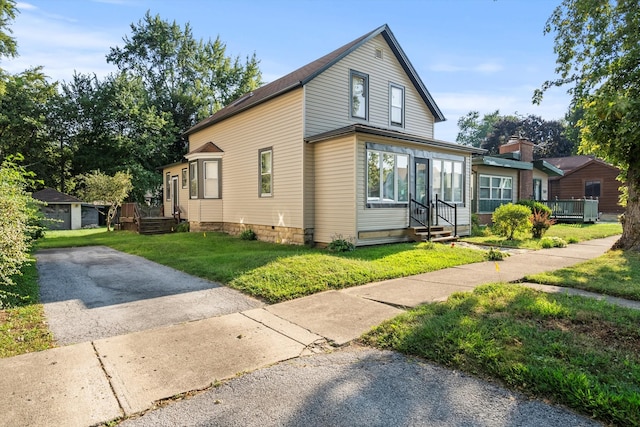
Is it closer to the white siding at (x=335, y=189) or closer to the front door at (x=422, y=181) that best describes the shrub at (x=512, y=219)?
the front door at (x=422, y=181)

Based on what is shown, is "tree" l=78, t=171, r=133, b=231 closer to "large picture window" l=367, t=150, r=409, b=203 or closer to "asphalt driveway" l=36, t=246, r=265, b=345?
"asphalt driveway" l=36, t=246, r=265, b=345

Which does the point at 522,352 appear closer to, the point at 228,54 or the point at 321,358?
the point at 321,358

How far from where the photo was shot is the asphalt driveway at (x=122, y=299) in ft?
15.4

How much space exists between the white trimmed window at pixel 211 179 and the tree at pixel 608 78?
12.6 meters

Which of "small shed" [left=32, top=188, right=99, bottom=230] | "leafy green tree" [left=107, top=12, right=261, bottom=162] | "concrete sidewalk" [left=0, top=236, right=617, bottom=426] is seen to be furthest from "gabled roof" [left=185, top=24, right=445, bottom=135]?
"leafy green tree" [left=107, top=12, right=261, bottom=162]

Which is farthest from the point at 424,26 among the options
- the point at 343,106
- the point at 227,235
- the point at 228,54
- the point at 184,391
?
the point at 228,54

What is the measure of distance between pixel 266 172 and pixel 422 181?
566 cm

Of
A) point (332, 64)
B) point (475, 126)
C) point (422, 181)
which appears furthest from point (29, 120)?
point (475, 126)

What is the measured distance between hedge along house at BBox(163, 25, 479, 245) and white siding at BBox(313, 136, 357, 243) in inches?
1.2

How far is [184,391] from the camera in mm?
3016

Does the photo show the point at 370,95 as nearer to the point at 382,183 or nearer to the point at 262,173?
the point at 382,183

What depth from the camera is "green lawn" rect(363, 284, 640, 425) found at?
108 inches

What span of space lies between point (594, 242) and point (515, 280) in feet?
27.4

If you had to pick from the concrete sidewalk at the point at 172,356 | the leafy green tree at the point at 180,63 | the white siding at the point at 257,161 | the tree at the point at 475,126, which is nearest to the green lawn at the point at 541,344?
the concrete sidewalk at the point at 172,356
